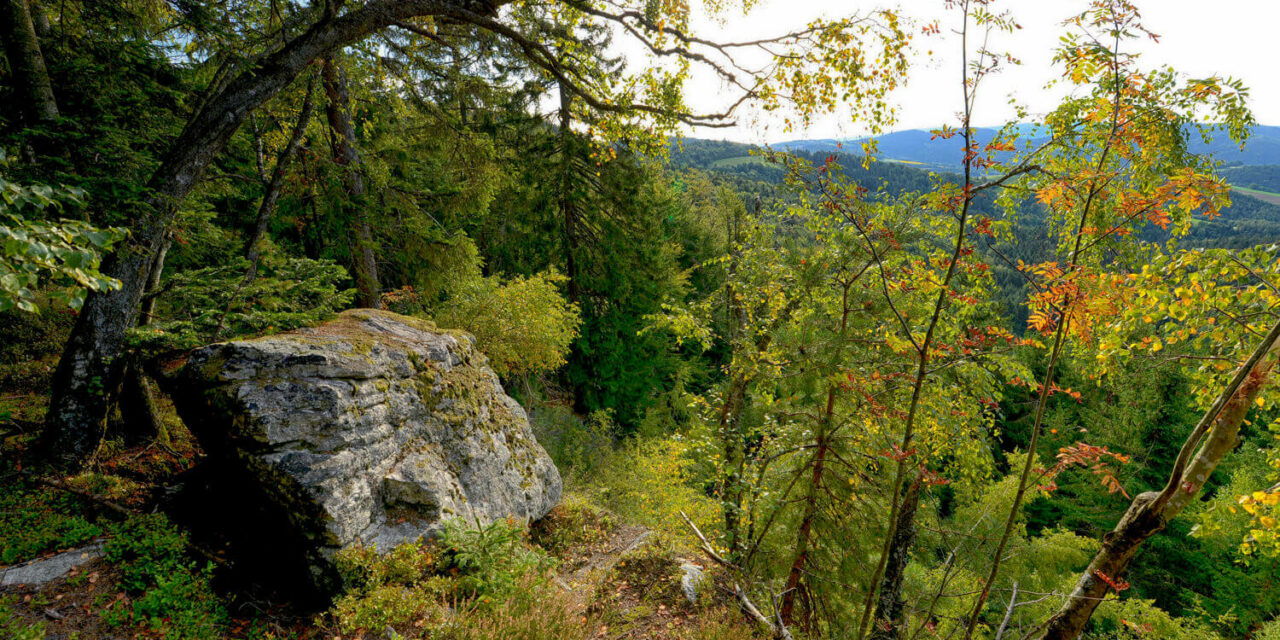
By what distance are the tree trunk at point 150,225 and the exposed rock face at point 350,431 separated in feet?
1.93

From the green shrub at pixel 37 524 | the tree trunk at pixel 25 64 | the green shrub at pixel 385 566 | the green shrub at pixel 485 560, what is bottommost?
the green shrub at pixel 485 560

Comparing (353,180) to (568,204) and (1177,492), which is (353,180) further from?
(1177,492)

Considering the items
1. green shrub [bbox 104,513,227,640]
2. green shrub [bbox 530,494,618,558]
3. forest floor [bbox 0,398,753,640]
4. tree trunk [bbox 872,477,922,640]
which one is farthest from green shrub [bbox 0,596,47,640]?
tree trunk [bbox 872,477,922,640]

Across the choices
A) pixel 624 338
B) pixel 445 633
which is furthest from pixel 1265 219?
pixel 445 633

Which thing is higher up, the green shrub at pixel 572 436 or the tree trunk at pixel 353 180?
the tree trunk at pixel 353 180

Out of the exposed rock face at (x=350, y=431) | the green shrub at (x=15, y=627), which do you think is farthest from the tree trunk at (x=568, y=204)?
the green shrub at (x=15, y=627)

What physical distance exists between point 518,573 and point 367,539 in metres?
1.41

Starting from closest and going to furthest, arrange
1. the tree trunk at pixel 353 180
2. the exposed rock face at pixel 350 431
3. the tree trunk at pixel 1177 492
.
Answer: the tree trunk at pixel 1177 492 < the exposed rock face at pixel 350 431 < the tree trunk at pixel 353 180

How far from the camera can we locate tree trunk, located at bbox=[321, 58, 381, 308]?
8.07 m

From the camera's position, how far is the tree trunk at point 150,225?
455 cm

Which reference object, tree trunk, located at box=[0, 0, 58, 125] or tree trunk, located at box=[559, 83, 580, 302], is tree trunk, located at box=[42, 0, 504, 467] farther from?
tree trunk, located at box=[559, 83, 580, 302]

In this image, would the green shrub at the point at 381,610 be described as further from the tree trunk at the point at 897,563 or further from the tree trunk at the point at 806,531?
the tree trunk at the point at 897,563

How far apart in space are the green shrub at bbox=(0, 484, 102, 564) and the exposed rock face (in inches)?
48.6

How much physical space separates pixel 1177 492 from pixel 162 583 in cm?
673
